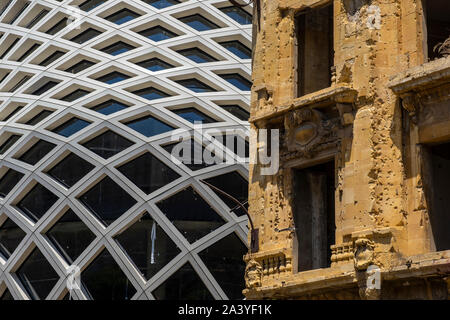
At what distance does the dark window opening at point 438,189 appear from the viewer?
21766mm

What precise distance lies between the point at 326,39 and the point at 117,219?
15.3 m

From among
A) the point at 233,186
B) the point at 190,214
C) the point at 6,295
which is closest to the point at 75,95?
the point at 190,214

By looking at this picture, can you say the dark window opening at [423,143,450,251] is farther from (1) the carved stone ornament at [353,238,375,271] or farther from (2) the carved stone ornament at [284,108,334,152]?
(2) the carved stone ornament at [284,108,334,152]

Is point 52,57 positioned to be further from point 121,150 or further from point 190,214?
point 190,214

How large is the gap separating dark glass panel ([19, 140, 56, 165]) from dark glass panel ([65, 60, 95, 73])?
11.1 ft

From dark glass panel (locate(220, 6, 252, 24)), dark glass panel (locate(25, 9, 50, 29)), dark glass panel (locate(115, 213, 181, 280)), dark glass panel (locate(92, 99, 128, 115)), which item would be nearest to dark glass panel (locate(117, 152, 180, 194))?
dark glass panel (locate(115, 213, 181, 280))

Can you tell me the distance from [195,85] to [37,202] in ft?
25.7

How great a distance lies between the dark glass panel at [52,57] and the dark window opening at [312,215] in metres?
21.2

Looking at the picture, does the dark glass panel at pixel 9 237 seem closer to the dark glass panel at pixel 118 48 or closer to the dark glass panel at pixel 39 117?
the dark glass panel at pixel 39 117

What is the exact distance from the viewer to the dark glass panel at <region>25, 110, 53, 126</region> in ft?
138

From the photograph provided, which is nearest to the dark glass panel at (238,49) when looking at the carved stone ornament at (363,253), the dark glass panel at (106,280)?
the dark glass panel at (106,280)

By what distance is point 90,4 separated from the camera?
145 ft
